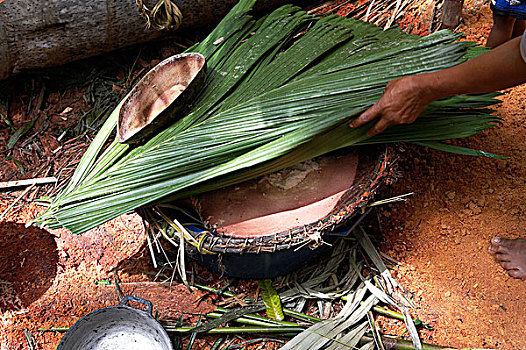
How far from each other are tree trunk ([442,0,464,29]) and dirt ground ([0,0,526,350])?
0.50 meters

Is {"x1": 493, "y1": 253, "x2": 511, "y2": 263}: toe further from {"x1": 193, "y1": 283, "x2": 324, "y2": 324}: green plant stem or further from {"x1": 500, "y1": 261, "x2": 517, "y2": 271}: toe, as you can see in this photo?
{"x1": 193, "y1": 283, "x2": 324, "y2": 324}: green plant stem

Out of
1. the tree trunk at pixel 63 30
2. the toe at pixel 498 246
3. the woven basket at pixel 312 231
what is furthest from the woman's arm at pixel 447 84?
the tree trunk at pixel 63 30

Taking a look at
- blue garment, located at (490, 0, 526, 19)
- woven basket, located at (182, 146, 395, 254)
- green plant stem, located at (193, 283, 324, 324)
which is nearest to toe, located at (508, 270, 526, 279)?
woven basket, located at (182, 146, 395, 254)

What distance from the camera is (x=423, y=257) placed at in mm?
2088

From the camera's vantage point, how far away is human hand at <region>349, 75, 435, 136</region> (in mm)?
1578

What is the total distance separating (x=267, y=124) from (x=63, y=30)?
1498 millimetres

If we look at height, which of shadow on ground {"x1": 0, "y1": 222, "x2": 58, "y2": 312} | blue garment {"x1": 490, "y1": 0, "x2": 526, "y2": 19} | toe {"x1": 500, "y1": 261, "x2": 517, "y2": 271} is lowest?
shadow on ground {"x1": 0, "y1": 222, "x2": 58, "y2": 312}

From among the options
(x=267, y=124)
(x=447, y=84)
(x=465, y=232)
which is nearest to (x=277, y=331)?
(x=267, y=124)

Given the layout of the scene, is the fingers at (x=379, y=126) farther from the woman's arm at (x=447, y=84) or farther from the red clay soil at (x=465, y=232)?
the red clay soil at (x=465, y=232)

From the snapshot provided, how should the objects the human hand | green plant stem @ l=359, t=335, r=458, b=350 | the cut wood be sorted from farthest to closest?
the cut wood, green plant stem @ l=359, t=335, r=458, b=350, the human hand

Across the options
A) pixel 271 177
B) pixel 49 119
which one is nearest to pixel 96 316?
pixel 271 177

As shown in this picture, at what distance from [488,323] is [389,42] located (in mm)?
1284

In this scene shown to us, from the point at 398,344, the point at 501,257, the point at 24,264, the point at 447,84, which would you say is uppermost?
the point at 447,84

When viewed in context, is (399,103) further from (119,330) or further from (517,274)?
(119,330)
